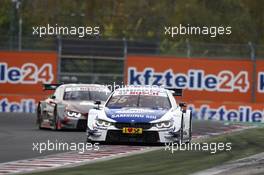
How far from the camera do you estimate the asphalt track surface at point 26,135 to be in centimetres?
1845

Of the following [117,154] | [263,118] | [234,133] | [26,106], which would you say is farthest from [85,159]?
[26,106]

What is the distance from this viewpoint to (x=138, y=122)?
18.6 m

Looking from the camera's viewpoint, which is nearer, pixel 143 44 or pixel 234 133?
pixel 234 133

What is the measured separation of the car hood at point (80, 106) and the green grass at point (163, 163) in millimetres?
5744

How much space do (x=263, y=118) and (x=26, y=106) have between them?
9.28 metres

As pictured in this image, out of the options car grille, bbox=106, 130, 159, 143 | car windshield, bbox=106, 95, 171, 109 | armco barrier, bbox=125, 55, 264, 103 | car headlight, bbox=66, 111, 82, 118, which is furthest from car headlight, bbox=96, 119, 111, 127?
armco barrier, bbox=125, 55, 264, 103

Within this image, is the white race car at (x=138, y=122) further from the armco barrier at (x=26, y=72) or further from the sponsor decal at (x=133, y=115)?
the armco barrier at (x=26, y=72)

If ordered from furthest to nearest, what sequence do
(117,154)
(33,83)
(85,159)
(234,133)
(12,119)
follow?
(33,83), (12,119), (234,133), (117,154), (85,159)

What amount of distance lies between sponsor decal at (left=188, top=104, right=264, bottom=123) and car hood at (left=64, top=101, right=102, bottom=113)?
1046cm

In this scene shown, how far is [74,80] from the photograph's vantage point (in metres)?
39.8

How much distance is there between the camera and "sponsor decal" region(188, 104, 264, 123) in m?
34.6

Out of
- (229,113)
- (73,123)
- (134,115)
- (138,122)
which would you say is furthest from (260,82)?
(138,122)

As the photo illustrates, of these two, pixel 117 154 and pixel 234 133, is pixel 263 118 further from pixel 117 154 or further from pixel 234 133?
pixel 117 154

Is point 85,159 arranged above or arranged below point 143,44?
below
